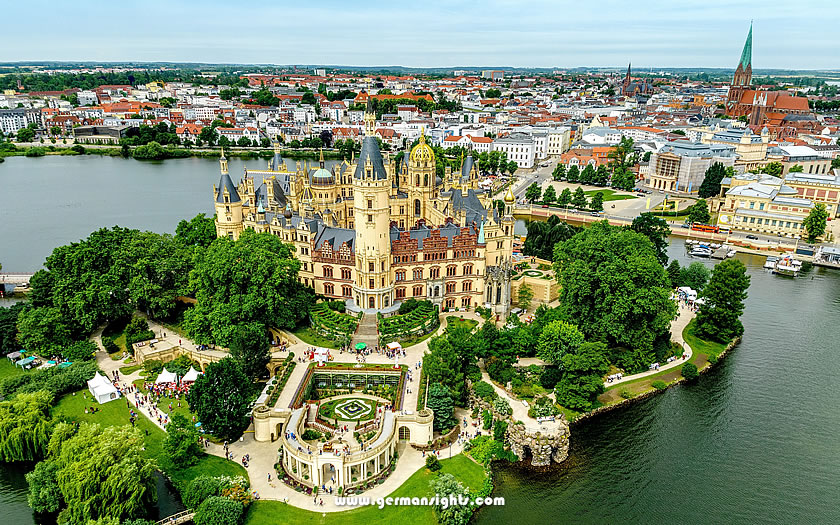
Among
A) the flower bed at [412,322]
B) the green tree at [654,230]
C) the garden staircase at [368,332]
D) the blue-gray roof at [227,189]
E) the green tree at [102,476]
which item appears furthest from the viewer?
the green tree at [654,230]

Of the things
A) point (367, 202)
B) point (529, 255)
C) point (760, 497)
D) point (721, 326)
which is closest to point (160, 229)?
point (367, 202)

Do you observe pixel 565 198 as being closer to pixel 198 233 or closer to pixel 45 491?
pixel 198 233

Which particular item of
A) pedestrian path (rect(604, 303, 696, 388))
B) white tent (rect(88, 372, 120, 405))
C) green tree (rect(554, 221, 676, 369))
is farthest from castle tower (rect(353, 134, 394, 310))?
pedestrian path (rect(604, 303, 696, 388))

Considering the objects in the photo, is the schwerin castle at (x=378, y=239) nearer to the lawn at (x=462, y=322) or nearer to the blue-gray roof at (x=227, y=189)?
the blue-gray roof at (x=227, y=189)

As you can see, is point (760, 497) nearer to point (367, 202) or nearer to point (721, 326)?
point (721, 326)

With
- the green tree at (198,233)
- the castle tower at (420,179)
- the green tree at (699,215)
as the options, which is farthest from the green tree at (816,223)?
the green tree at (198,233)

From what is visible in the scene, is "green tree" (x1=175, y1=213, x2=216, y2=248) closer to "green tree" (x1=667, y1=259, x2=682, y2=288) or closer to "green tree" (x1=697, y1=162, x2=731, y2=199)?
"green tree" (x1=667, y1=259, x2=682, y2=288)

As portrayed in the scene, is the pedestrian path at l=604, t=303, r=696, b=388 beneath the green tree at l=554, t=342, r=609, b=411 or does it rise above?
beneath
